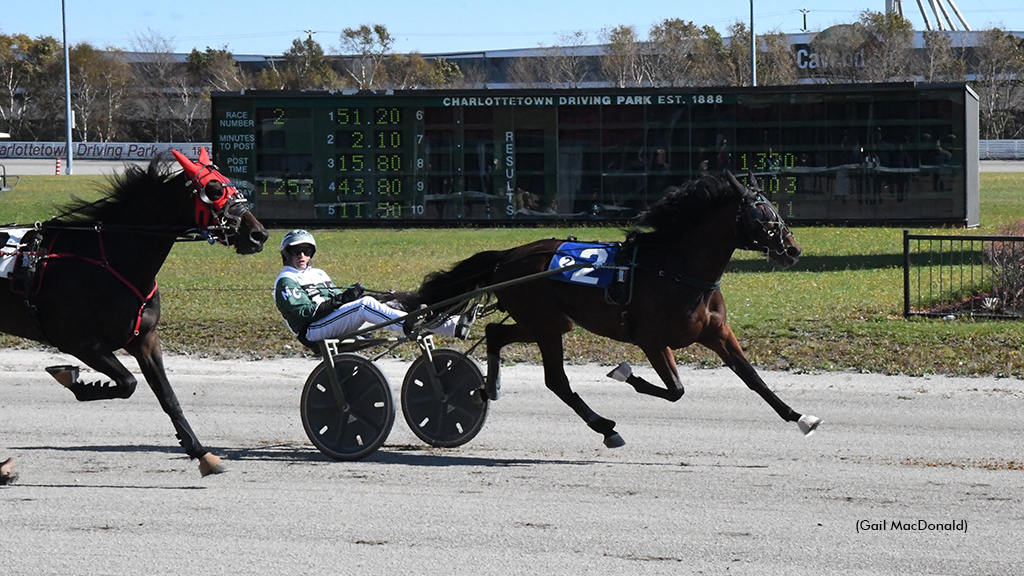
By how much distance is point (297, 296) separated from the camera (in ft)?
24.9

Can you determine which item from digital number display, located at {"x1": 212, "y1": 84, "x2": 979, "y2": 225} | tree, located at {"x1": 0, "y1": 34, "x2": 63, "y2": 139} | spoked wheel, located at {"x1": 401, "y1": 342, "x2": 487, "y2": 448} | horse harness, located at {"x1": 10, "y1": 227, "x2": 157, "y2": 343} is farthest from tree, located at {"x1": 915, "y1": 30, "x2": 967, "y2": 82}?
horse harness, located at {"x1": 10, "y1": 227, "x2": 157, "y2": 343}

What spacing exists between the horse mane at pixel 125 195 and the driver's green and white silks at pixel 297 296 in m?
0.93

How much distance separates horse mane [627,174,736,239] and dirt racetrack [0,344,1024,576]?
4.44ft

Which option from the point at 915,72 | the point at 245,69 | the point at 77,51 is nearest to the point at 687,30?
the point at 915,72

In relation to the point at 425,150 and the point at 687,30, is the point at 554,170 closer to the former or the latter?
the point at 425,150

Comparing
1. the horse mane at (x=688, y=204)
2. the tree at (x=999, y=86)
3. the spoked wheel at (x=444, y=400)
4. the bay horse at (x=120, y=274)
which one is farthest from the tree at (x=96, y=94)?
the horse mane at (x=688, y=204)

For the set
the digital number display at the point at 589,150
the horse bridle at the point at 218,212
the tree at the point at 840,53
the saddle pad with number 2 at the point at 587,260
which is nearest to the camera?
the horse bridle at the point at 218,212

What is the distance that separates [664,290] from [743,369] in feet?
2.16

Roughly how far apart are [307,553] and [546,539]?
104cm

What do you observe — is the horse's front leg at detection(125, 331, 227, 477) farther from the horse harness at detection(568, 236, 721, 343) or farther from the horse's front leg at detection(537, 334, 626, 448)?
the horse harness at detection(568, 236, 721, 343)

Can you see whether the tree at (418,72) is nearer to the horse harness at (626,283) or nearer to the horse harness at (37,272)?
the horse harness at (626,283)

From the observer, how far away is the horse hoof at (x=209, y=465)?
6641 millimetres

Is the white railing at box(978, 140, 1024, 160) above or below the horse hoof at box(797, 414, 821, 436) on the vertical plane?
above

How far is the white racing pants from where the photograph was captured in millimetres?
7531
